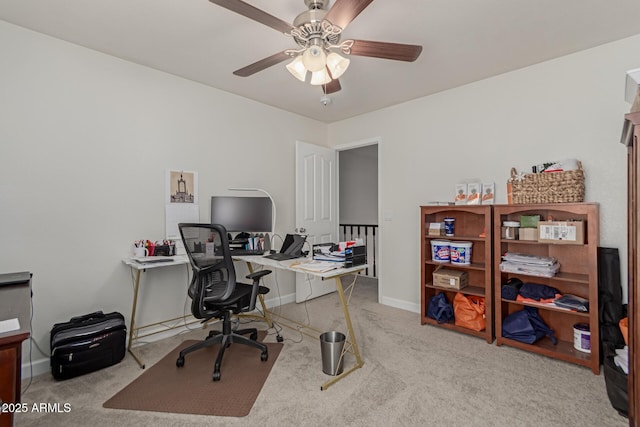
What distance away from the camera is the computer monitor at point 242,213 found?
321 cm

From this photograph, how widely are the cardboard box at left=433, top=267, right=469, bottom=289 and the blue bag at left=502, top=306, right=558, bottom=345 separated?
505 mm

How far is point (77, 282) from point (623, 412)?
389 centimetres

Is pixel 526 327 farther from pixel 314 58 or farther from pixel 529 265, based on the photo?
pixel 314 58

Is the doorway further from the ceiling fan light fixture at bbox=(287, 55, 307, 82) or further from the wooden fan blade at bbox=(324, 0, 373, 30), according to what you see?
the wooden fan blade at bbox=(324, 0, 373, 30)

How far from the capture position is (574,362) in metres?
2.39

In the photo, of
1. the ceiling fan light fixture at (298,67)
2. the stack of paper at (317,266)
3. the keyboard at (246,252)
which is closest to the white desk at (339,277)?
the stack of paper at (317,266)

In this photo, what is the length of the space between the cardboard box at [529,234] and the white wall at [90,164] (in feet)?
9.83

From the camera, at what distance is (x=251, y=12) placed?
5.37 ft

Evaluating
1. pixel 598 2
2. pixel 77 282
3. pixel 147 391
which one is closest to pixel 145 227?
pixel 77 282

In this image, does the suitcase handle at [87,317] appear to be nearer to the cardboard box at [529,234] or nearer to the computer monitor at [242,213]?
the computer monitor at [242,213]

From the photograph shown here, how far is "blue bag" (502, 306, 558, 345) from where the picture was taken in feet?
8.64

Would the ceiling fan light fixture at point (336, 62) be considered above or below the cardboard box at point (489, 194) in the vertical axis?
above

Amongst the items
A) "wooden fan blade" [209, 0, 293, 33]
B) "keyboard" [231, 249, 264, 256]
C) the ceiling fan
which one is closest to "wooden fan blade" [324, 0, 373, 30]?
the ceiling fan

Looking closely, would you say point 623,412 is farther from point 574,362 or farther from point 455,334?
point 455,334
